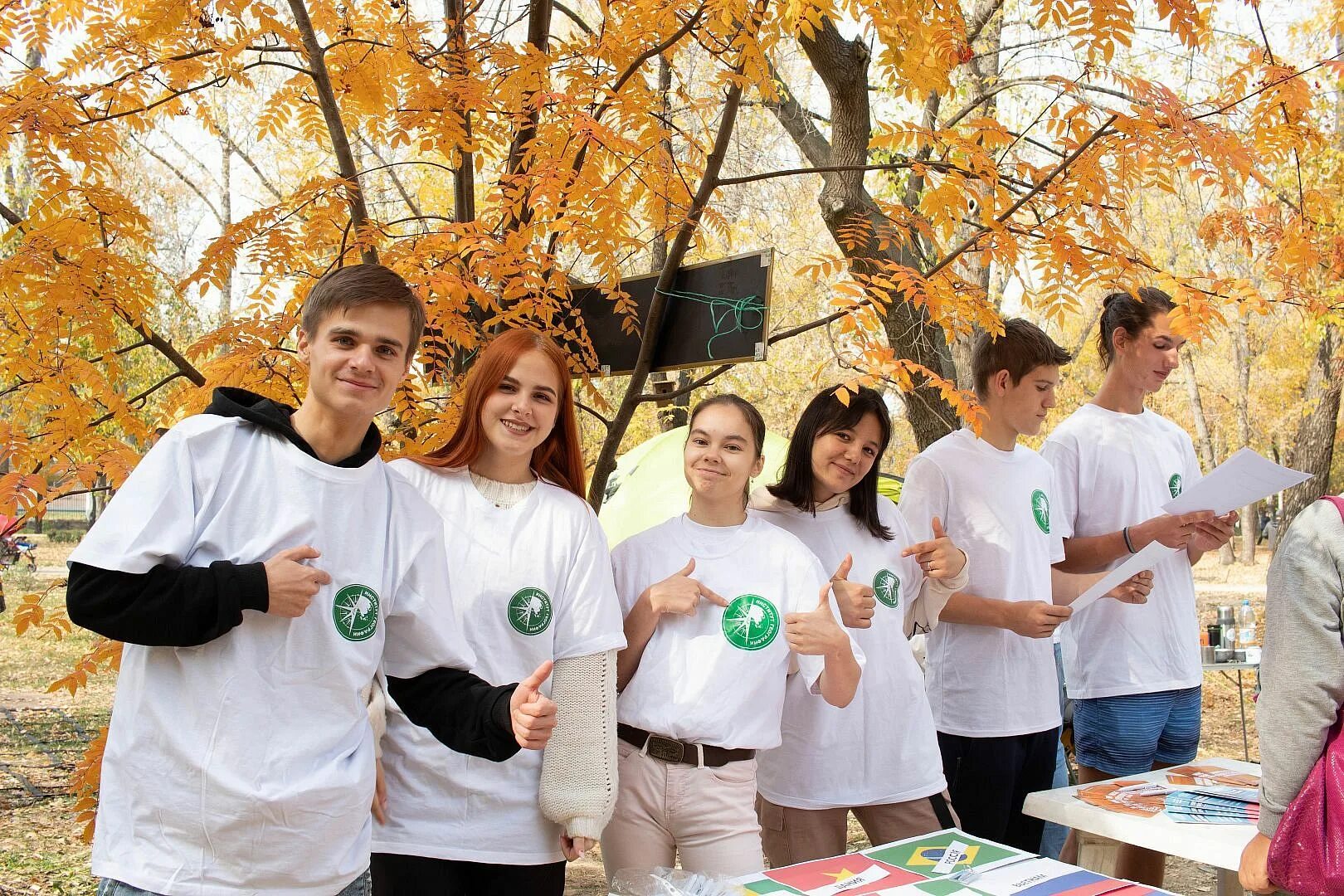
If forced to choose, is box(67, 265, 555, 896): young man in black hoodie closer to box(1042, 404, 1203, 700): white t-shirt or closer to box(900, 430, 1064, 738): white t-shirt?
box(900, 430, 1064, 738): white t-shirt

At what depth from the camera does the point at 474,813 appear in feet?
7.71

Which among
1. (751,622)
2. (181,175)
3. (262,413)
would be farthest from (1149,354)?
(181,175)

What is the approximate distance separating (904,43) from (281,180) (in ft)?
35.2

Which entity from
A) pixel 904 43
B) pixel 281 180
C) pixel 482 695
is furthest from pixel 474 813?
pixel 281 180

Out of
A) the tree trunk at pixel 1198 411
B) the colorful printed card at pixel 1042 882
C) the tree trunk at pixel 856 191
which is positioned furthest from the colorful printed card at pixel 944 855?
the tree trunk at pixel 1198 411

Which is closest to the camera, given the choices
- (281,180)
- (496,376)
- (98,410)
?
(496,376)

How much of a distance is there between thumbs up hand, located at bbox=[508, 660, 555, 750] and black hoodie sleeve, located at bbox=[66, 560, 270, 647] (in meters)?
0.55

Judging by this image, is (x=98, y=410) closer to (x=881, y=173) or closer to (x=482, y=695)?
(x=482, y=695)

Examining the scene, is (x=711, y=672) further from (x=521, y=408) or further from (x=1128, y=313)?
(x=1128, y=313)

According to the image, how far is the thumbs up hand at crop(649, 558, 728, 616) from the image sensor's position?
2641 millimetres

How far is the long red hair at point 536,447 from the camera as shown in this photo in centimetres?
263

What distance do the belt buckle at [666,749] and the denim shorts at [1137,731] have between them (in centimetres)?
180

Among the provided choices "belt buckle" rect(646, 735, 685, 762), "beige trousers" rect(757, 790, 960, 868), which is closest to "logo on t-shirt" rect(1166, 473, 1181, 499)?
"beige trousers" rect(757, 790, 960, 868)

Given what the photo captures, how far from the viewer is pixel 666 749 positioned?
261 centimetres
